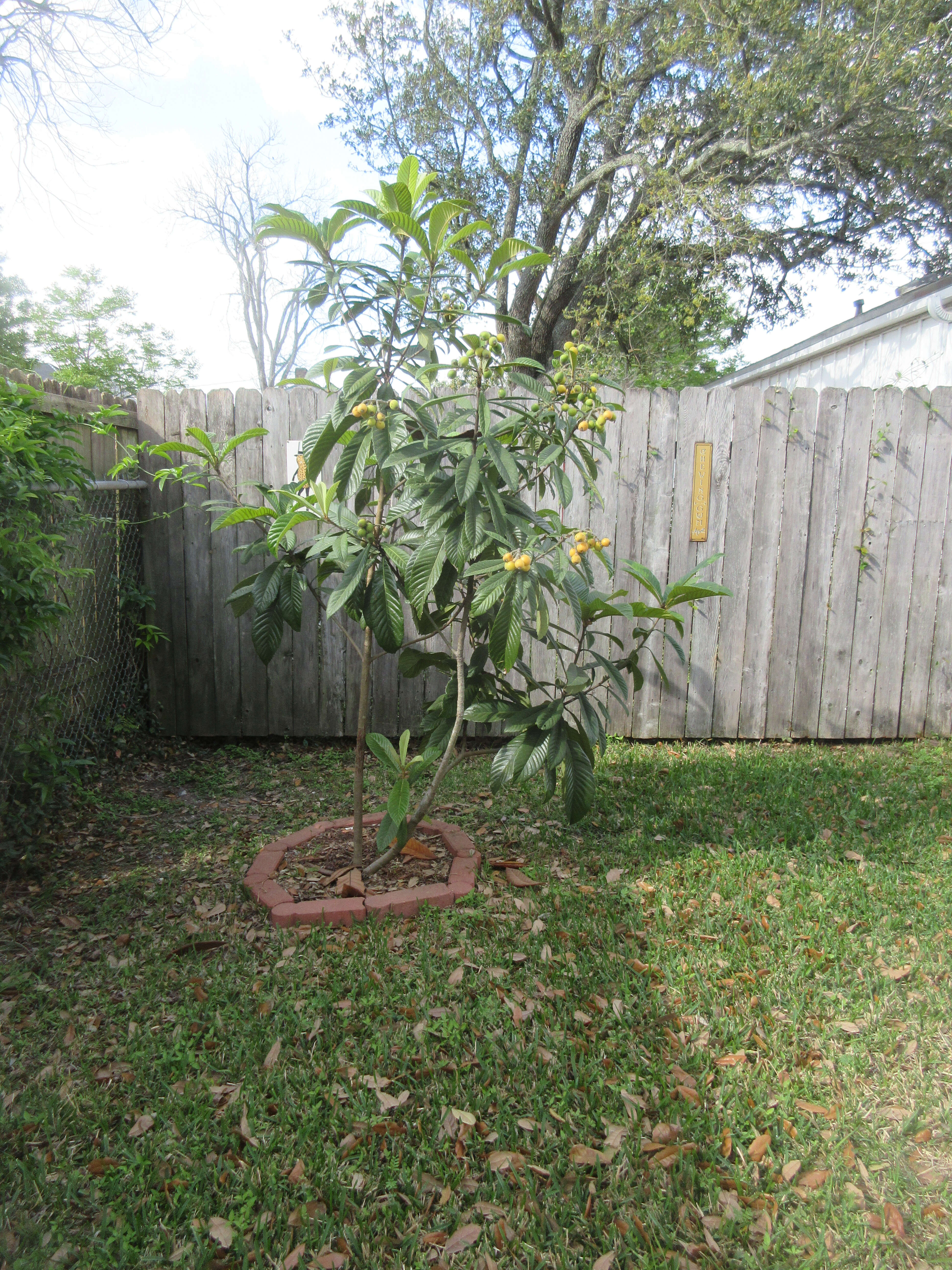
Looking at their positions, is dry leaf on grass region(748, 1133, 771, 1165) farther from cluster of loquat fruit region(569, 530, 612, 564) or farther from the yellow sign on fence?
the yellow sign on fence

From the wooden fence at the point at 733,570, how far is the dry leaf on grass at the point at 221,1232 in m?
2.88

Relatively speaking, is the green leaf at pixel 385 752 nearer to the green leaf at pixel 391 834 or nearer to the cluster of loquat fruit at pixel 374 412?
the green leaf at pixel 391 834

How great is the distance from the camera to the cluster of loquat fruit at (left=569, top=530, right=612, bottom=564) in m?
2.00

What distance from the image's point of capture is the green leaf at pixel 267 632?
2.44 metres

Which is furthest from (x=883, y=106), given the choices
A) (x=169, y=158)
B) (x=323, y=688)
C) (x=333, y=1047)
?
(x=169, y=158)

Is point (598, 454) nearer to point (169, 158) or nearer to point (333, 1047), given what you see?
point (333, 1047)

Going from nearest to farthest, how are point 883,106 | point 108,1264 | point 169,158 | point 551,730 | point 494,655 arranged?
point 108,1264
point 494,655
point 551,730
point 883,106
point 169,158

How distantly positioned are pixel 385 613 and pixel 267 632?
1.39ft

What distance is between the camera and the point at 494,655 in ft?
7.25

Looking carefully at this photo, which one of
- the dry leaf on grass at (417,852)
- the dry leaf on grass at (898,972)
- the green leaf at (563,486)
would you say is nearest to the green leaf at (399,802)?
the dry leaf on grass at (417,852)

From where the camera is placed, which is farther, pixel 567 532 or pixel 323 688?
pixel 323 688

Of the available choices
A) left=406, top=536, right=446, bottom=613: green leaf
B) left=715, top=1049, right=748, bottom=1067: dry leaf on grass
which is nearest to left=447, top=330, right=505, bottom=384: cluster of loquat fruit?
left=406, top=536, right=446, bottom=613: green leaf

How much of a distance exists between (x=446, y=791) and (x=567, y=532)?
5.77 feet

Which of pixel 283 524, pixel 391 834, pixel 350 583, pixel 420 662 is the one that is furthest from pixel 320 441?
pixel 391 834
